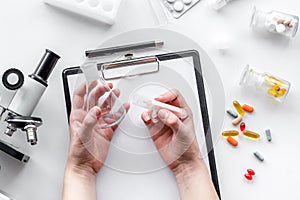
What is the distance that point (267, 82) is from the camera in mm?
1111

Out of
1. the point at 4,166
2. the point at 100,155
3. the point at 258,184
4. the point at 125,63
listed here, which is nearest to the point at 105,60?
the point at 125,63

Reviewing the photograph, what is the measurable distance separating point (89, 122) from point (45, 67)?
138 mm

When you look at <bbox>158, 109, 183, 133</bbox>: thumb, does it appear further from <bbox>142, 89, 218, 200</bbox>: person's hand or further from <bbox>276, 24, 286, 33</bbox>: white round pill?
<bbox>276, 24, 286, 33</bbox>: white round pill

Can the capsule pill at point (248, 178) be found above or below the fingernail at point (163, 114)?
below

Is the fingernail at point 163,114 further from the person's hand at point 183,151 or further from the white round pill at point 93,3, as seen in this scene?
the white round pill at point 93,3

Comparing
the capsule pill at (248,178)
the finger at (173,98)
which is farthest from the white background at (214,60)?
the finger at (173,98)

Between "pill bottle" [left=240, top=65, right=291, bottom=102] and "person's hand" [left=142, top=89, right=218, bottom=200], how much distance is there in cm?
15

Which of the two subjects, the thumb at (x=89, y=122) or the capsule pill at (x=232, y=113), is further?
the capsule pill at (x=232, y=113)

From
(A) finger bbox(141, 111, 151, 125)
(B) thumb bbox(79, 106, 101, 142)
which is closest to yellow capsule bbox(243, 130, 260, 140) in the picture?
(A) finger bbox(141, 111, 151, 125)

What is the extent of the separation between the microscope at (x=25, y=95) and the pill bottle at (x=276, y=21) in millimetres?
430

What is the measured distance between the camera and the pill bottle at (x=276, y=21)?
111 cm

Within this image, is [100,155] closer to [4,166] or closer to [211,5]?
[4,166]

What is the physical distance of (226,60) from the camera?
1.12 metres

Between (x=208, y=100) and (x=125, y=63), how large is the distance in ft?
0.63
